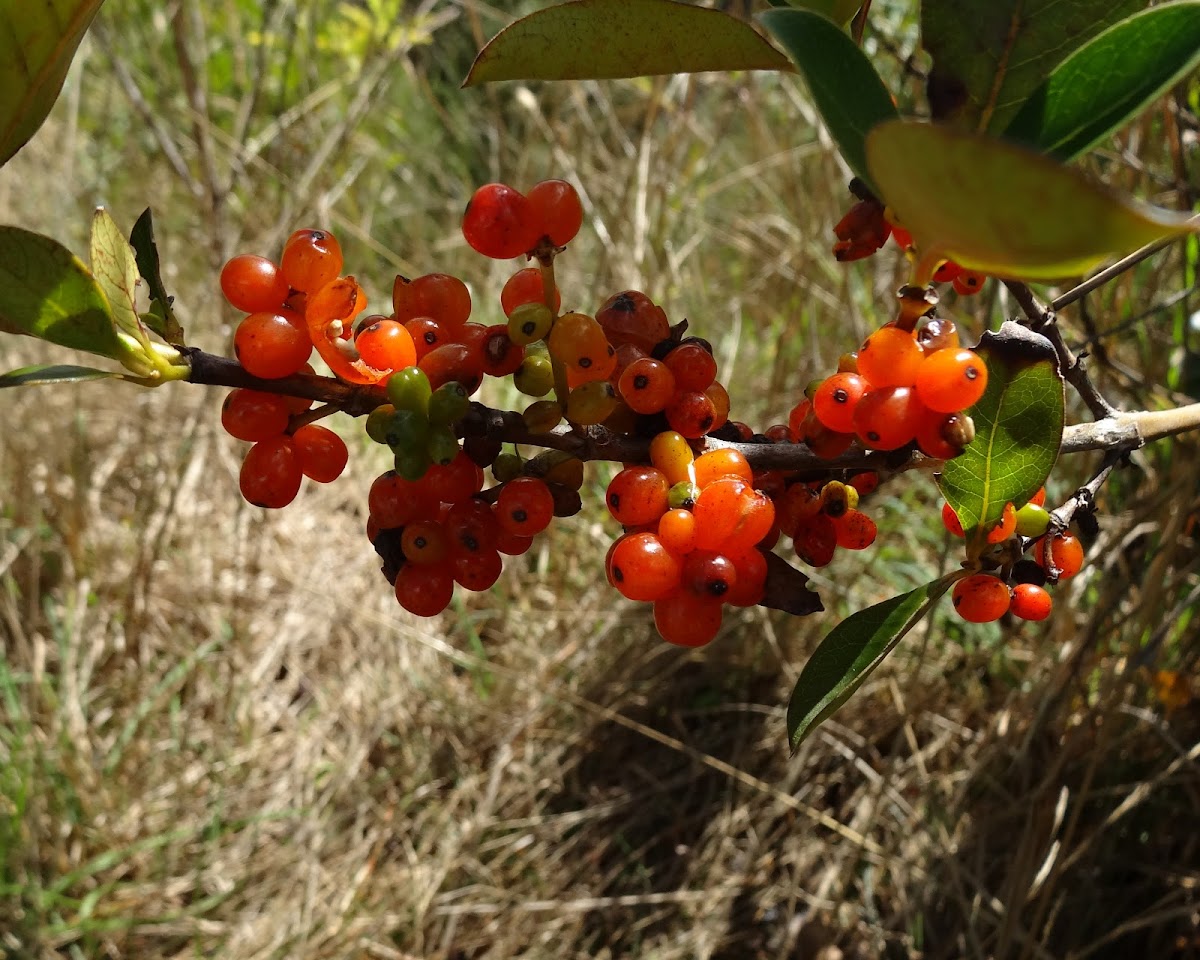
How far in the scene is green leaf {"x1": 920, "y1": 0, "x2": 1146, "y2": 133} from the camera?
72 centimetres

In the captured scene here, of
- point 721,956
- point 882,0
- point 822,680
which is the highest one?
point 882,0

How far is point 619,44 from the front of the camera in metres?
0.79

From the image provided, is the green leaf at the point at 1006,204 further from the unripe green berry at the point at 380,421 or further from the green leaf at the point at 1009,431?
the unripe green berry at the point at 380,421

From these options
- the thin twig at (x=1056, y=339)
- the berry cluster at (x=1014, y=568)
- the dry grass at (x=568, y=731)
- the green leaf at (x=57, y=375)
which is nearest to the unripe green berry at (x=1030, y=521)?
the berry cluster at (x=1014, y=568)

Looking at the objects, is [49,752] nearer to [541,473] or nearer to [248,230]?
[248,230]

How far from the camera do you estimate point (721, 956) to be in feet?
7.36

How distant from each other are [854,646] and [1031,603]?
192 mm

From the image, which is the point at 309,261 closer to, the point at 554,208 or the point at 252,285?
the point at 252,285

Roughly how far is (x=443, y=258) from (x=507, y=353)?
3.95 m

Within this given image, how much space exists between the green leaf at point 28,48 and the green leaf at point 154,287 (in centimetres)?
10

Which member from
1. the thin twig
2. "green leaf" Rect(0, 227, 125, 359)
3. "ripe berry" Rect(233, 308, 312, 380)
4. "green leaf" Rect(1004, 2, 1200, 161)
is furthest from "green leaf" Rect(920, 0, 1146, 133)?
"green leaf" Rect(0, 227, 125, 359)

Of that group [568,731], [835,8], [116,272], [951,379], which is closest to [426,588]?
[116,272]

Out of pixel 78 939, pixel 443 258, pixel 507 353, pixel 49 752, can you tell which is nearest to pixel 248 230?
pixel 443 258

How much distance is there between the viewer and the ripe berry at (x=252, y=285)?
772 mm
